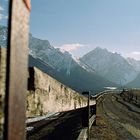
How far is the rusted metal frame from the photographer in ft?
6.07

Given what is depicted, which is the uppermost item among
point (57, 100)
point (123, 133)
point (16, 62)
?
point (16, 62)

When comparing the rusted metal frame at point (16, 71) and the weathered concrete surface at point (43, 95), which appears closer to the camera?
the rusted metal frame at point (16, 71)

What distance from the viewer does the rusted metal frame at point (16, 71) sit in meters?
1.85

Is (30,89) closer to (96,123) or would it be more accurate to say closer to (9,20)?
(9,20)

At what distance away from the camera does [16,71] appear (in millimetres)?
1965

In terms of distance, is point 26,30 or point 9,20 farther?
point 26,30

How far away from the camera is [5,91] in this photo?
1870 mm

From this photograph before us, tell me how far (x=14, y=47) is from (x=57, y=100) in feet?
8.88

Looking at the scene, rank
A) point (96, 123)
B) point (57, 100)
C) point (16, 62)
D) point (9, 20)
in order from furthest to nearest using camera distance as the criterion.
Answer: point (96, 123), point (57, 100), point (16, 62), point (9, 20)

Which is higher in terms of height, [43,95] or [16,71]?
[16,71]

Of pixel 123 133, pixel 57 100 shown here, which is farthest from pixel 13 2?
pixel 123 133

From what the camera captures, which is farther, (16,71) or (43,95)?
(43,95)

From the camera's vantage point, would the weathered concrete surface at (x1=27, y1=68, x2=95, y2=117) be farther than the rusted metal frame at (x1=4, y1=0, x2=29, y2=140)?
Yes

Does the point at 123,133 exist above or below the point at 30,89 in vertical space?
below
